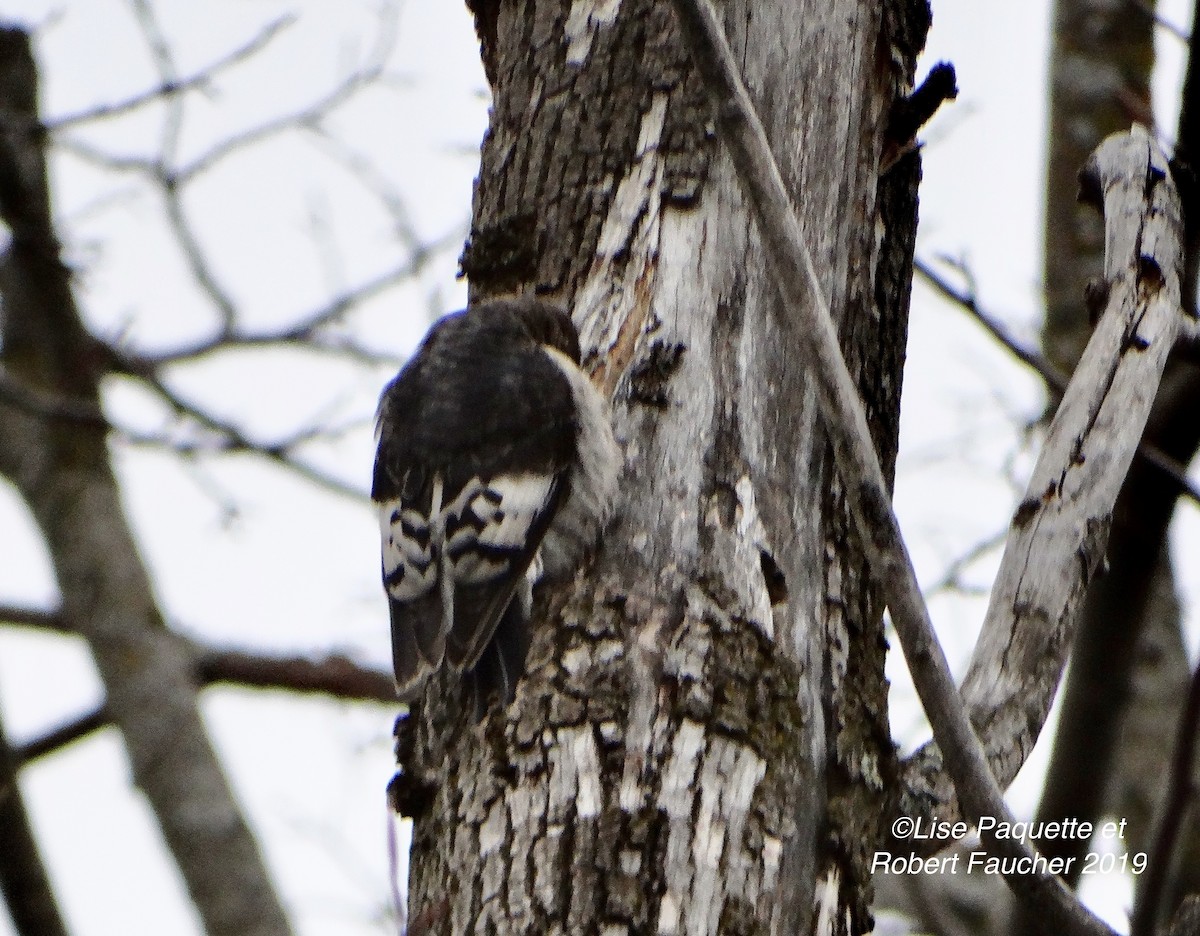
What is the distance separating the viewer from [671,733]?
231 cm

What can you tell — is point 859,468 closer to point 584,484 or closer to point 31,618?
point 584,484

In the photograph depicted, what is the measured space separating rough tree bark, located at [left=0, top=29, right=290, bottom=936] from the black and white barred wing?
172 centimetres

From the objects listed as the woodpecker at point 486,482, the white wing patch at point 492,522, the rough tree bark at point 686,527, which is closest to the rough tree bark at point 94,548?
the woodpecker at point 486,482

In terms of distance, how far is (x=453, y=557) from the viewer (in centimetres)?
292

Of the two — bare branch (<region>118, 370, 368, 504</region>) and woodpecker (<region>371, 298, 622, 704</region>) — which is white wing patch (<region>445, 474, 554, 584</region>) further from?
bare branch (<region>118, 370, 368, 504</region>)

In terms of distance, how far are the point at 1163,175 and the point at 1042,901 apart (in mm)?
1851

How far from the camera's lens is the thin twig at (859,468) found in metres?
2.06

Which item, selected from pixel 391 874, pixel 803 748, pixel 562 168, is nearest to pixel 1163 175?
pixel 562 168

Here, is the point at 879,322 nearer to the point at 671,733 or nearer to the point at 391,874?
the point at 671,733

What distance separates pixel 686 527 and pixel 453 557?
1.92 feet

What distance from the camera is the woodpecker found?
108 inches

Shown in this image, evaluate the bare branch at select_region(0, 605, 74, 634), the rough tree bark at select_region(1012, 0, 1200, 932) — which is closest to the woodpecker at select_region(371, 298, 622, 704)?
the rough tree bark at select_region(1012, 0, 1200, 932)

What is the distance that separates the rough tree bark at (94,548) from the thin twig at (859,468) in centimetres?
269

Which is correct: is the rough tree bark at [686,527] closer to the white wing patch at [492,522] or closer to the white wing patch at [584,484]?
the white wing patch at [584,484]
